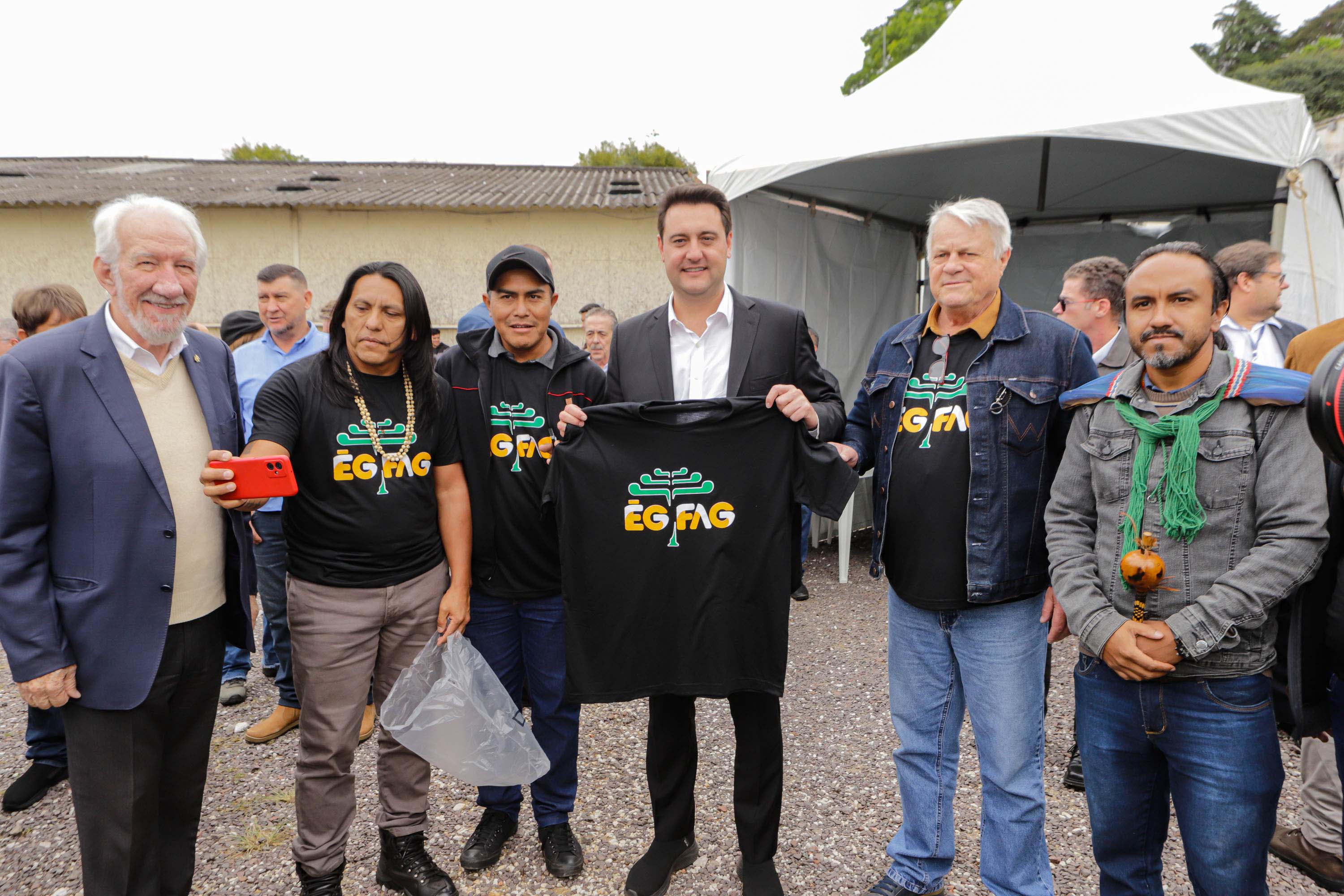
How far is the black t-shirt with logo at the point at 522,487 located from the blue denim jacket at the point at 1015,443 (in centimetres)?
134

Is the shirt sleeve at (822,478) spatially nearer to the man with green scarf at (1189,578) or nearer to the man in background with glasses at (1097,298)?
the man with green scarf at (1189,578)

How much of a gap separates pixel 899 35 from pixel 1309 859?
3139 cm

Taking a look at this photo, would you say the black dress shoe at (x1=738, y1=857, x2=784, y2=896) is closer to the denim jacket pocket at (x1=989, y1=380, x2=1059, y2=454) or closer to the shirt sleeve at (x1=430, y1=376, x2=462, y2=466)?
the denim jacket pocket at (x1=989, y1=380, x2=1059, y2=454)

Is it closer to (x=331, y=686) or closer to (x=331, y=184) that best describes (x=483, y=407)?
(x=331, y=686)

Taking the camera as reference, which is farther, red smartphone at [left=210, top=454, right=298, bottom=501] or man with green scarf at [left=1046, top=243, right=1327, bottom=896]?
red smartphone at [left=210, top=454, right=298, bottom=501]

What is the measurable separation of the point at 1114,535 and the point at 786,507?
3.06 feet

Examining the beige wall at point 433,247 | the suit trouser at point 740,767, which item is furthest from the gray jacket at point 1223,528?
the beige wall at point 433,247

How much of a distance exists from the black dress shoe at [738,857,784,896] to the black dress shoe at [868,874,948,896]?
333mm

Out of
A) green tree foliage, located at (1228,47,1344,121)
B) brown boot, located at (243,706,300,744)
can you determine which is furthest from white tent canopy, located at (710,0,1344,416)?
green tree foliage, located at (1228,47,1344,121)

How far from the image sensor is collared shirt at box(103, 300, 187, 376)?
2213mm

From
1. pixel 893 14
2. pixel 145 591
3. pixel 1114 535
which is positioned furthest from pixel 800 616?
pixel 893 14

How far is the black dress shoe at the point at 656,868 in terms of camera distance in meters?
2.65

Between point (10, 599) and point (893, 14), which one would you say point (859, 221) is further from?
point (893, 14)

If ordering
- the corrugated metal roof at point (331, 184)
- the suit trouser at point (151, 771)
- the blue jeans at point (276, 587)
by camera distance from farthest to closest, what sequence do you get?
the corrugated metal roof at point (331, 184)
the blue jeans at point (276, 587)
the suit trouser at point (151, 771)
